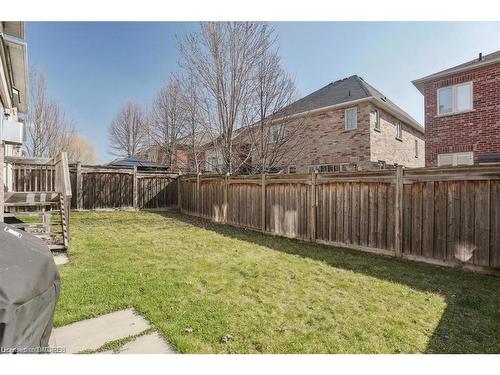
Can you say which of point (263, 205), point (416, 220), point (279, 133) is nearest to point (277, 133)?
point (279, 133)

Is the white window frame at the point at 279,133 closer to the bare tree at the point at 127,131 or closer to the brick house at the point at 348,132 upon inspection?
the brick house at the point at 348,132

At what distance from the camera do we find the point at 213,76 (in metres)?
10.0

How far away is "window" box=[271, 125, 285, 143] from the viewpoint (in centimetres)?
1072

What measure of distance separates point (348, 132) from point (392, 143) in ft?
9.87

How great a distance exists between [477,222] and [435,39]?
3.28 meters

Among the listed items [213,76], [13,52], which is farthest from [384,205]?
[13,52]

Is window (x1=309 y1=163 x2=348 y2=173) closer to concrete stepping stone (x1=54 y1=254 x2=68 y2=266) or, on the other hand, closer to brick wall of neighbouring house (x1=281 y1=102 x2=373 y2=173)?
brick wall of neighbouring house (x1=281 y1=102 x2=373 y2=173)

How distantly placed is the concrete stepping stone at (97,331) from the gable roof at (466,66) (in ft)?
44.3

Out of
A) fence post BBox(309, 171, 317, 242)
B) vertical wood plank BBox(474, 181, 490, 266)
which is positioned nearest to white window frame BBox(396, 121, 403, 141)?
fence post BBox(309, 171, 317, 242)

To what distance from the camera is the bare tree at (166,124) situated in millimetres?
19109

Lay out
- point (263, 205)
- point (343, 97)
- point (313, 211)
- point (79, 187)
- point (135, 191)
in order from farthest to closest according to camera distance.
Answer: point (343, 97) → point (135, 191) → point (79, 187) → point (263, 205) → point (313, 211)

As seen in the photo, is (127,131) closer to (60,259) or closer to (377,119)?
(377,119)

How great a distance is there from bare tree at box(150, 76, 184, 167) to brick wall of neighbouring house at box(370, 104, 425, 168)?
40.0ft

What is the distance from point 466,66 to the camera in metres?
10.5
